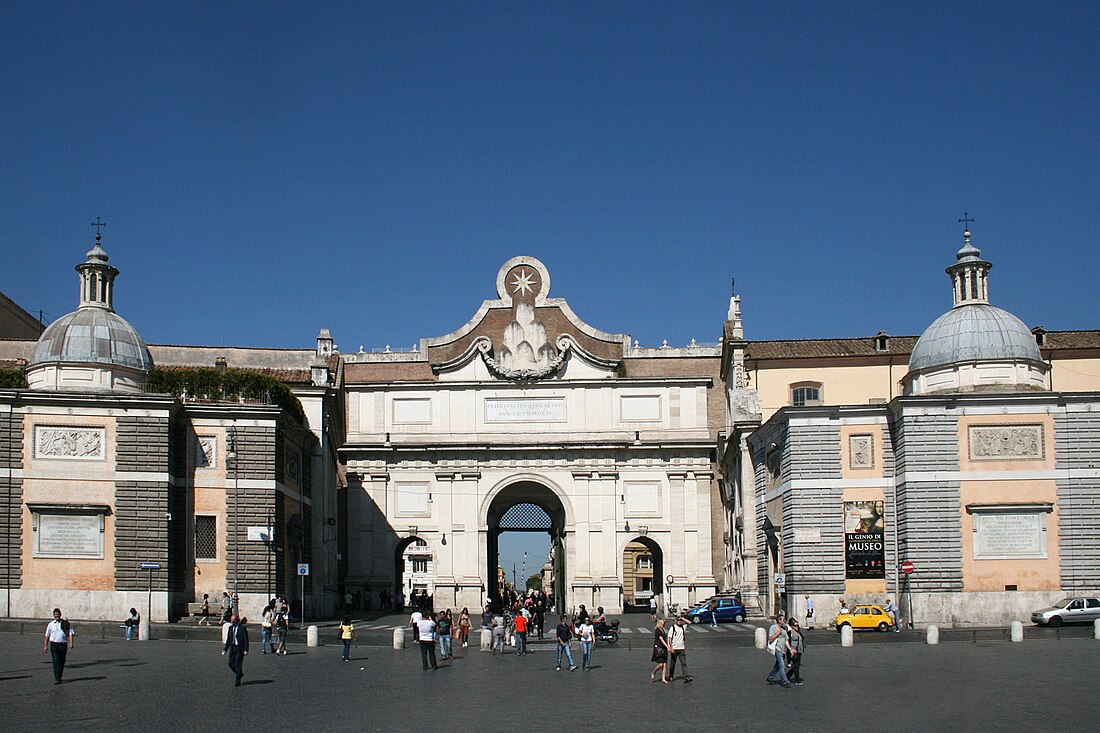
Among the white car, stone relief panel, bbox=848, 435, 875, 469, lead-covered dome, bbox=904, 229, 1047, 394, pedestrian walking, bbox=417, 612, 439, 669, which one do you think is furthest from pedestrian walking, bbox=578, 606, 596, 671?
lead-covered dome, bbox=904, 229, 1047, 394

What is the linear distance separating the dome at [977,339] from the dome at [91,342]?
2617cm

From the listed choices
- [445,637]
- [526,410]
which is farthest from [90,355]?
[526,410]

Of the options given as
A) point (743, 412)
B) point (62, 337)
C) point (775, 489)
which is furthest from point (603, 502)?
point (62, 337)

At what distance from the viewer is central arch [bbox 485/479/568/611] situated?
211 feet

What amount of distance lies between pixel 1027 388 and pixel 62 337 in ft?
101

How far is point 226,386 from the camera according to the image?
171 ft

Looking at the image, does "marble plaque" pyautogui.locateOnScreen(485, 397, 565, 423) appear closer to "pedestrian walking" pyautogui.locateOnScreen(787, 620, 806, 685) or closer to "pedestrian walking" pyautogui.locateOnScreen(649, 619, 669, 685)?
"pedestrian walking" pyautogui.locateOnScreen(649, 619, 669, 685)

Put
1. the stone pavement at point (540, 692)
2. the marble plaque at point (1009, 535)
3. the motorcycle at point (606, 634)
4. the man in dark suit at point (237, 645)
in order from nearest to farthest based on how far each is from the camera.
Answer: the stone pavement at point (540, 692) → the man in dark suit at point (237, 645) → the motorcycle at point (606, 634) → the marble plaque at point (1009, 535)

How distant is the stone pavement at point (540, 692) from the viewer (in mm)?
19312

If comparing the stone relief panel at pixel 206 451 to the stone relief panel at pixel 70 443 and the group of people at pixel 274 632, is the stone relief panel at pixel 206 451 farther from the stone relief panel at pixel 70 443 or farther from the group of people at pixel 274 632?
the group of people at pixel 274 632

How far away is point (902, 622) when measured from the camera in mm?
41469

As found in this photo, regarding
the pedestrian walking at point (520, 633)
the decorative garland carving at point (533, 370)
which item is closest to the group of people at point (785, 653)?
the pedestrian walking at point (520, 633)

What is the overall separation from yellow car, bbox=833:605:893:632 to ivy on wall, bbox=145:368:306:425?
22.2 metres

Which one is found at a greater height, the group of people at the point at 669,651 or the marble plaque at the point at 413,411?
the marble plaque at the point at 413,411
